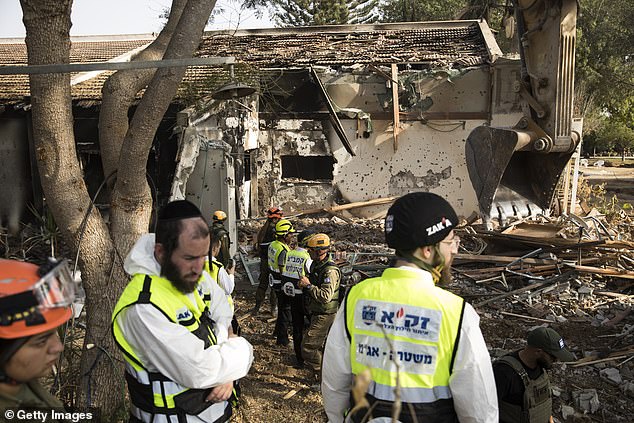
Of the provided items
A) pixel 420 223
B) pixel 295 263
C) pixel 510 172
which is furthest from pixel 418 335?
pixel 510 172

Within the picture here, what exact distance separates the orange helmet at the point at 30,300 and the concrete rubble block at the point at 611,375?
6.19 meters

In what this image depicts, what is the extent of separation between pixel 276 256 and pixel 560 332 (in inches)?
155

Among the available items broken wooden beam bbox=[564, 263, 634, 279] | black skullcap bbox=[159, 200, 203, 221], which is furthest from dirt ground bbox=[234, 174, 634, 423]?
black skullcap bbox=[159, 200, 203, 221]

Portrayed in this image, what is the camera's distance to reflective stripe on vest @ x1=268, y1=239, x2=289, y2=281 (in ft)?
25.5

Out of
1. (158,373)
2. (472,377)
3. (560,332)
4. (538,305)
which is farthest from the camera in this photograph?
(538,305)

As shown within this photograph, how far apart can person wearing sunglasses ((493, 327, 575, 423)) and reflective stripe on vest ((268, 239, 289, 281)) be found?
414 cm

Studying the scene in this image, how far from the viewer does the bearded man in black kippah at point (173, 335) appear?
2.67m

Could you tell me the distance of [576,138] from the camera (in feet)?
31.5

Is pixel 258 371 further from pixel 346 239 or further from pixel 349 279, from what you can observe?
pixel 346 239

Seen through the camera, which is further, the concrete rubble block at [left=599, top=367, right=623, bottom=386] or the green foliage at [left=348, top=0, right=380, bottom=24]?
the green foliage at [left=348, top=0, right=380, bottom=24]

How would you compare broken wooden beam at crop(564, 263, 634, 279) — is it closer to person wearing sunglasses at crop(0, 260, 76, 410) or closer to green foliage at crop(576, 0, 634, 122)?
person wearing sunglasses at crop(0, 260, 76, 410)

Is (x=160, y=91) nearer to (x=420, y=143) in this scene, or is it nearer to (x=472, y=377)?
(x=472, y=377)

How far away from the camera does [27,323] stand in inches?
79.9

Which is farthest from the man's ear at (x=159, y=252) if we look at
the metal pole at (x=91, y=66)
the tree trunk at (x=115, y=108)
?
the tree trunk at (x=115, y=108)
